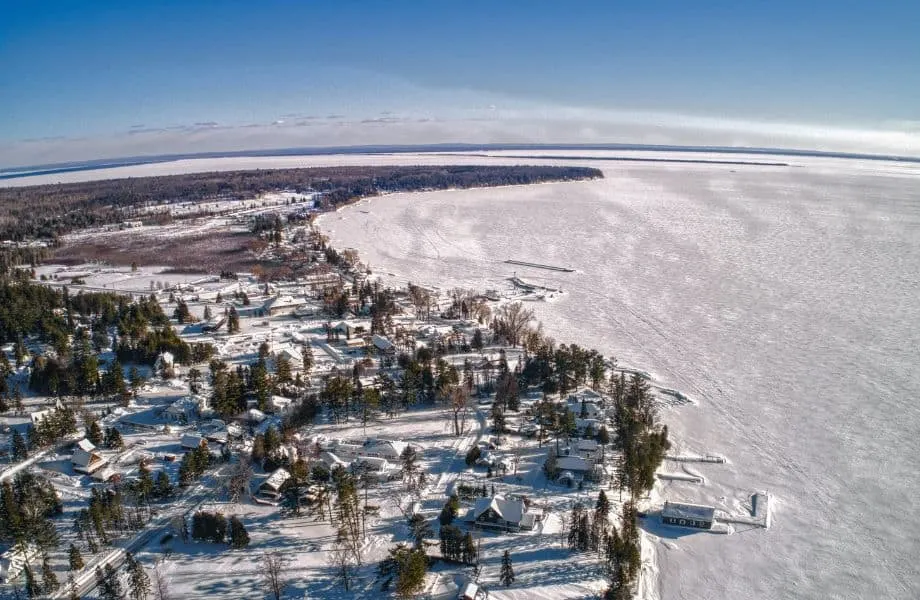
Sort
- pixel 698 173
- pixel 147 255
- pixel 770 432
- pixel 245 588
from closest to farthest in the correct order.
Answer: pixel 245 588 < pixel 770 432 < pixel 147 255 < pixel 698 173

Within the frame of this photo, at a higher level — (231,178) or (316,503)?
(231,178)

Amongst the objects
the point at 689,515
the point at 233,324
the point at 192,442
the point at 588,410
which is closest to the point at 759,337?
the point at 588,410

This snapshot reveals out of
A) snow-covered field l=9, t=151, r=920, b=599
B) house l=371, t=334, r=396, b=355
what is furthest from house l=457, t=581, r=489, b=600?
house l=371, t=334, r=396, b=355

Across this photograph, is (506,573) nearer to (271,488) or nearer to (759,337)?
(271,488)

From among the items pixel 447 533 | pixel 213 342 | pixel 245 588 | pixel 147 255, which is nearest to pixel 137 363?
pixel 213 342

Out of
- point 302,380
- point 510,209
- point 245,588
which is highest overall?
point 510,209

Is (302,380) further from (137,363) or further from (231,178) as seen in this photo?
(231,178)

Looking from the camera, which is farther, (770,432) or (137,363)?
(137,363)
